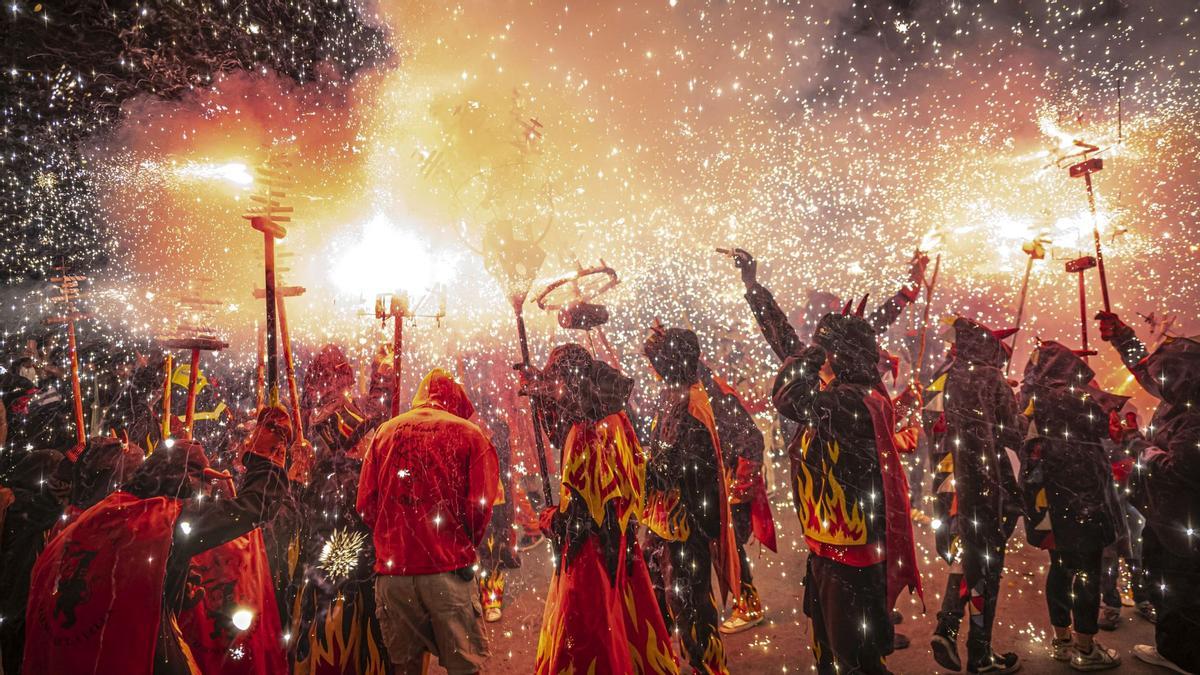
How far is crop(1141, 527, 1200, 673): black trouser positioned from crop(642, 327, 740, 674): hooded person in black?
3102 millimetres

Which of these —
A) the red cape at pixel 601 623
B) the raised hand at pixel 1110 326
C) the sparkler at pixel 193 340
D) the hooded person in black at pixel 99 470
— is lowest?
the red cape at pixel 601 623

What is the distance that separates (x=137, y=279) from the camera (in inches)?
377

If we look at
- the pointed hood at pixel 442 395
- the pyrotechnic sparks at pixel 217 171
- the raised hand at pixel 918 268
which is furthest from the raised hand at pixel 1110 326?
the pyrotechnic sparks at pixel 217 171

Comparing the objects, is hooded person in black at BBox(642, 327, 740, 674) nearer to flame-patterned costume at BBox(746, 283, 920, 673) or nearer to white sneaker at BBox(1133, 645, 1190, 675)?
flame-patterned costume at BBox(746, 283, 920, 673)

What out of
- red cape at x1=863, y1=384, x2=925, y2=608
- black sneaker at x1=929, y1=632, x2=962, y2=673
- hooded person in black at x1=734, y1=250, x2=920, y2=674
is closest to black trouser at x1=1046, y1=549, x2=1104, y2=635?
black sneaker at x1=929, y1=632, x2=962, y2=673

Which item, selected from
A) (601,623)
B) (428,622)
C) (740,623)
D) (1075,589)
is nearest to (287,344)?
(428,622)

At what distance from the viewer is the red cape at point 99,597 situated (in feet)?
7.27

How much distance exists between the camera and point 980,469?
4117 mm

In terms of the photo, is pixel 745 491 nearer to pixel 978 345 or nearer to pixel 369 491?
pixel 978 345

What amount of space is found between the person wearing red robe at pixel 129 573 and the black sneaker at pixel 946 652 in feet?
15.7

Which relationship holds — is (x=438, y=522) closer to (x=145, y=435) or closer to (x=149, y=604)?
(x=149, y=604)

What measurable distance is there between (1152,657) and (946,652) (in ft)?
5.25

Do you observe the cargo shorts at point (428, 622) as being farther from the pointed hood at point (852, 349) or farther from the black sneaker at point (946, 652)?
the black sneaker at point (946, 652)

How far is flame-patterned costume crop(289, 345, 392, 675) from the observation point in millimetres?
3195
